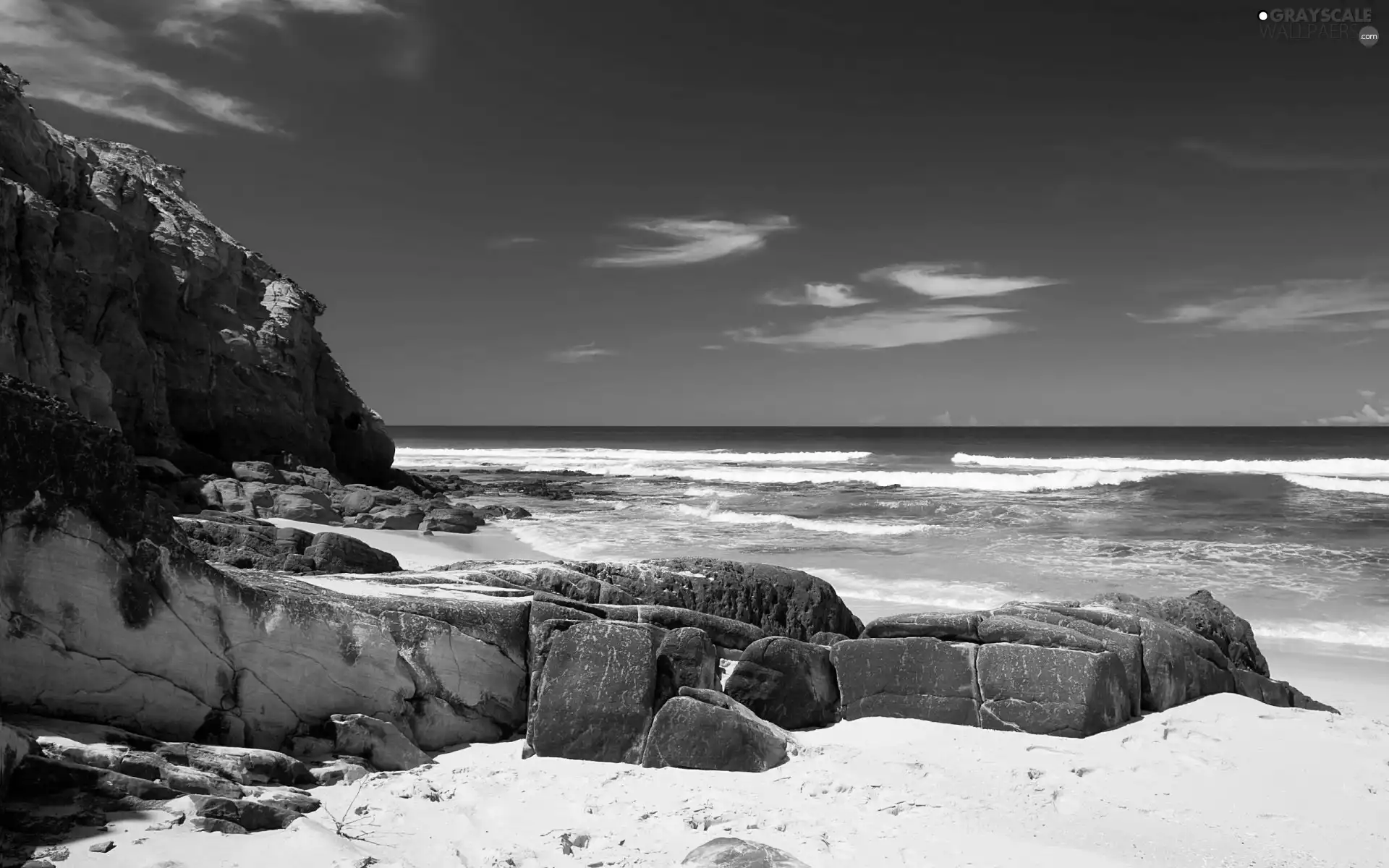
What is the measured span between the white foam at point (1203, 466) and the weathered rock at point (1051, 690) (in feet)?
111

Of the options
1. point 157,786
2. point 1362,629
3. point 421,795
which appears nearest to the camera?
point 157,786

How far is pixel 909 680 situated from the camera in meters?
5.43

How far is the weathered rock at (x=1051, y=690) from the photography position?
5.07 metres

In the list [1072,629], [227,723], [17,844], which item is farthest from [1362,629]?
[17,844]

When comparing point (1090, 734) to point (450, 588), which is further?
point (450, 588)

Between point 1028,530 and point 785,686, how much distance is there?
557 inches

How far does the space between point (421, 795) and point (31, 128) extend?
57.4ft

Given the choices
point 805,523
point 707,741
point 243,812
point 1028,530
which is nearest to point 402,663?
point 243,812

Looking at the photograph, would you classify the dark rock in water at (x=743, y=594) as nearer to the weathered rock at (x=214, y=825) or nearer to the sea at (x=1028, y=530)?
the sea at (x=1028, y=530)

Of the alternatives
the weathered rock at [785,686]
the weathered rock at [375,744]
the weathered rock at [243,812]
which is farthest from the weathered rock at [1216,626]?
the weathered rock at [243,812]

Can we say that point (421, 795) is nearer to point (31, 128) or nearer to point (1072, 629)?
point (1072, 629)

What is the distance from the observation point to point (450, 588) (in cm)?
587

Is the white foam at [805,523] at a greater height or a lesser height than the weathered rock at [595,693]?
lesser

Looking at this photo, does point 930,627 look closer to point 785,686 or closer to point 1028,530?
point 785,686
